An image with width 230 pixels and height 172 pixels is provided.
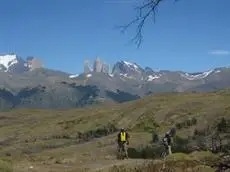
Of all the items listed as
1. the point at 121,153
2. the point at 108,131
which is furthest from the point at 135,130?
the point at 121,153

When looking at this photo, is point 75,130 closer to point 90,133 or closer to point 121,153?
point 90,133

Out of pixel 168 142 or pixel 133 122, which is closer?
pixel 168 142

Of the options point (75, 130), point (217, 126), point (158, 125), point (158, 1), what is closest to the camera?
point (158, 1)

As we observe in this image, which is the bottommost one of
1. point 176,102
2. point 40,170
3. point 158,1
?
point 40,170

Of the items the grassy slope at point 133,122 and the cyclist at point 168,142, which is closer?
the cyclist at point 168,142

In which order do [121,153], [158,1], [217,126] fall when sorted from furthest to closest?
[217,126] → [121,153] → [158,1]

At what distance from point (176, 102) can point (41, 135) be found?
129ft

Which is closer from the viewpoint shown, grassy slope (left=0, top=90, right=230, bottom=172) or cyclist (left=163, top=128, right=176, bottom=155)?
cyclist (left=163, top=128, right=176, bottom=155)

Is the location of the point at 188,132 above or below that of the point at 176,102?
below

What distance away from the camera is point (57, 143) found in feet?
383

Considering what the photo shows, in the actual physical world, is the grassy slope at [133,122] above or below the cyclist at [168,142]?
above

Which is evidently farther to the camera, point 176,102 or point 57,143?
point 176,102

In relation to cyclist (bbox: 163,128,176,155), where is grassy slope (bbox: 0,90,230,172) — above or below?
above

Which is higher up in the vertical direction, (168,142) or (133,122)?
(133,122)
